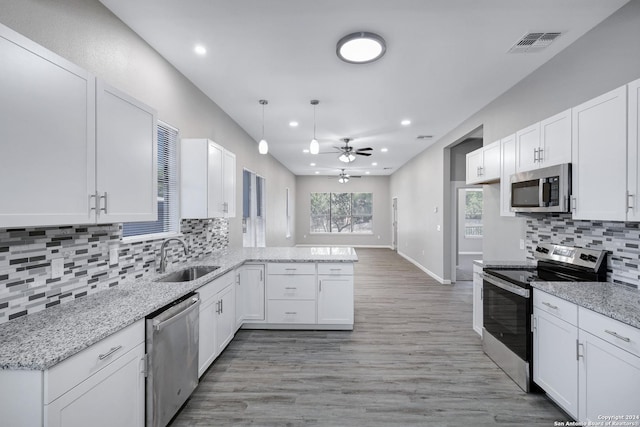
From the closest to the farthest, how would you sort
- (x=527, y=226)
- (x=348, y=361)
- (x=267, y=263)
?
(x=348, y=361)
(x=527, y=226)
(x=267, y=263)

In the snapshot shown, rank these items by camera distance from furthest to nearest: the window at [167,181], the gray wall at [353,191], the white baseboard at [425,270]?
the gray wall at [353,191] < the white baseboard at [425,270] < the window at [167,181]

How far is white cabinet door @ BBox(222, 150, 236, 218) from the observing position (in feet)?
12.0

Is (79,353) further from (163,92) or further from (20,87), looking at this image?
(163,92)

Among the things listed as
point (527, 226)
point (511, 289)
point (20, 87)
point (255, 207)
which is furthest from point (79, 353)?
point (255, 207)

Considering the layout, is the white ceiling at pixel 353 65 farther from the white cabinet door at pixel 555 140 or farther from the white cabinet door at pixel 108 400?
the white cabinet door at pixel 108 400

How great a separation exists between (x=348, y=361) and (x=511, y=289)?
1650 millimetres

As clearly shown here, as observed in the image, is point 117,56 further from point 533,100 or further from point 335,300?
point 533,100

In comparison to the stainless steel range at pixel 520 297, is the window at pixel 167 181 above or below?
above

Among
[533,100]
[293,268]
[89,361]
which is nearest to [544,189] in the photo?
[533,100]

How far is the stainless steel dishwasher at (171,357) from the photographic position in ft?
5.78

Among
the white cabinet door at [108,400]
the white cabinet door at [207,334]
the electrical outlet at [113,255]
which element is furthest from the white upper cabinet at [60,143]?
the white cabinet door at [207,334]

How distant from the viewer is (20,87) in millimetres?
1289

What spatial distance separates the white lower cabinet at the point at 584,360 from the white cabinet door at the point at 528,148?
4.16 feet

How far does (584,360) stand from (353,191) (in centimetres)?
1070
